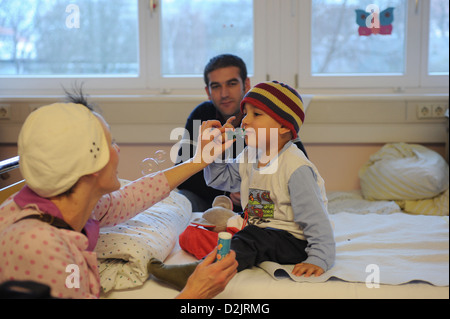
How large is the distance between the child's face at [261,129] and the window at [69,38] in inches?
79.8

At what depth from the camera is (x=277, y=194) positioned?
1554 mm

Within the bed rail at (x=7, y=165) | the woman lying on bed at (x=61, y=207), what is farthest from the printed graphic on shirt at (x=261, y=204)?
the bed rail at (x=7, y=165)

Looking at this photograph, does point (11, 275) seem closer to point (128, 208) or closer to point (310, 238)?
point (128, 208)

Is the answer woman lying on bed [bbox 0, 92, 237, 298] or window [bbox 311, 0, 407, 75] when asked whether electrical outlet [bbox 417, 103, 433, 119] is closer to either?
window [bbox 311, 0, 407, 75]

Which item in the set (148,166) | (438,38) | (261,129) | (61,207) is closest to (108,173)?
(61,207)

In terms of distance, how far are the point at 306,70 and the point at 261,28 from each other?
0.42 meters

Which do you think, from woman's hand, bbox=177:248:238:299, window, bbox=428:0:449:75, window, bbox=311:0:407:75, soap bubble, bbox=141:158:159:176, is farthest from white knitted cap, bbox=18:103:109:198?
window, bbox=428:0:449:75

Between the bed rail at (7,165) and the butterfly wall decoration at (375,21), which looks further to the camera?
the butterfly wall decoration at (375,21)

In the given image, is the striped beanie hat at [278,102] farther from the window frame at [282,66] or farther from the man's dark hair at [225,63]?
the window frame at [282,66]

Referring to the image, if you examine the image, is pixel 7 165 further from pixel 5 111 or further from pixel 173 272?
pixel 5 111

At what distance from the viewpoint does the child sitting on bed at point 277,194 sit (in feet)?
4.77

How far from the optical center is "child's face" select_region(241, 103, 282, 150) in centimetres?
163

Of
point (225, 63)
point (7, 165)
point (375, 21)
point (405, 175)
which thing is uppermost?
point (375, 21)

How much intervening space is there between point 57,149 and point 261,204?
70 cm
